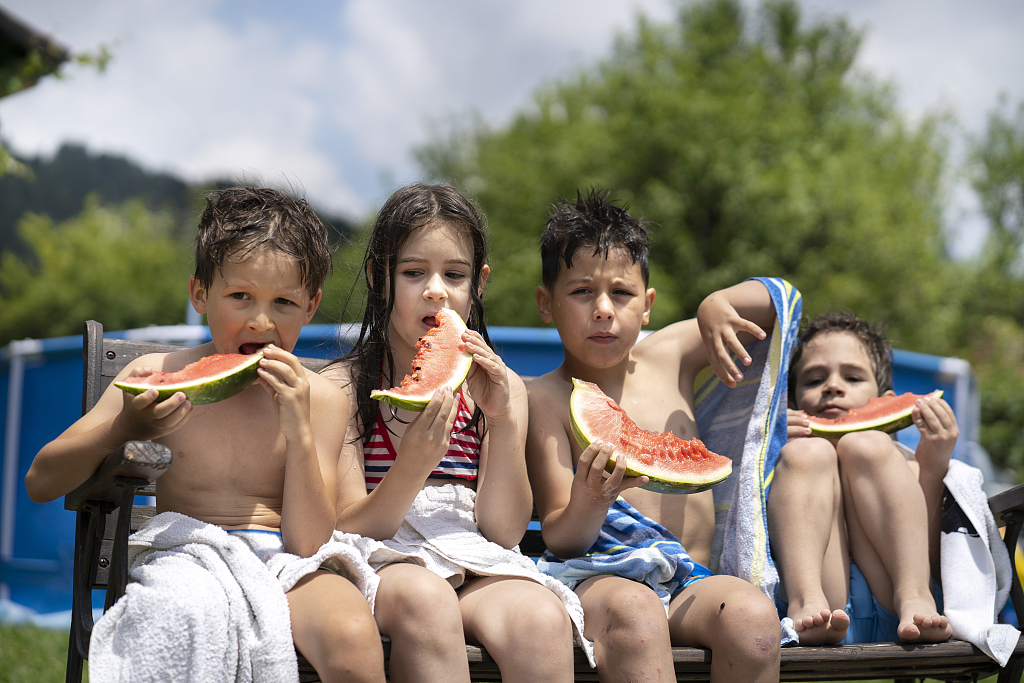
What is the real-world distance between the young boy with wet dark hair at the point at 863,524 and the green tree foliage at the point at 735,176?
40.9 ft

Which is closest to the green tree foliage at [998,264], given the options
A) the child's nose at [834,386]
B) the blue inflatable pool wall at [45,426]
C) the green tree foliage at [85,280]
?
the blue inflatable pool wall at [45,426]

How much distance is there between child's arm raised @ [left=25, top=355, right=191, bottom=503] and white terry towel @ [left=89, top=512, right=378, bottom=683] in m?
Answer: 0.34

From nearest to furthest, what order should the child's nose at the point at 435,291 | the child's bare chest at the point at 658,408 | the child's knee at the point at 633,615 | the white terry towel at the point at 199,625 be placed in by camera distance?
1. the white terry towel at the point at 199,625
2. the child's knee at the point at 633,615
3. the child's nose at the point at 435,291
4. the child's bare chest at the point at 658,408

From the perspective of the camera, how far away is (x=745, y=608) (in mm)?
2352

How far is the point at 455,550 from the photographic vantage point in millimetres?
2459

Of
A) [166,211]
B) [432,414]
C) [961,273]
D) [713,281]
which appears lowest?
[432,414]

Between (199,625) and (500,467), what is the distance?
3.25 ft

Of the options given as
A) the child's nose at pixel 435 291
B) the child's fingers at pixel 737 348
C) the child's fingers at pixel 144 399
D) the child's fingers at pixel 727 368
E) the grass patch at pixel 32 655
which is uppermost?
the child's nose at pixel 435 291

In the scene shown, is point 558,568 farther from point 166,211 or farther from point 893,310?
point 166,211

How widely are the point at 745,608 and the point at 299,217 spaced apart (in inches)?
75.1

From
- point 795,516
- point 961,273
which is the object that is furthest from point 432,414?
point 961,273

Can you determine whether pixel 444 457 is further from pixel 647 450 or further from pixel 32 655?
pixel 32 655

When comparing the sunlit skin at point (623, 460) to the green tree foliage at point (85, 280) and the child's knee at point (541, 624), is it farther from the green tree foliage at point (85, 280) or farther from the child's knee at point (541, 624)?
the green tree foliage at point (85, 280)

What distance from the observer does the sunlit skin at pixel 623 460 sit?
231 centimetres
